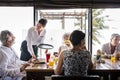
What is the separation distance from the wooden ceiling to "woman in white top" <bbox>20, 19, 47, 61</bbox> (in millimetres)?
963

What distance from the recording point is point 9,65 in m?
3.53

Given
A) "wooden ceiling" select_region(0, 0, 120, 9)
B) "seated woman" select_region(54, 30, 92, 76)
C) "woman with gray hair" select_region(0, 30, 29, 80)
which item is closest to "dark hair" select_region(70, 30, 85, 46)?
"seated woman" select_region(54, 30, 92, 76)

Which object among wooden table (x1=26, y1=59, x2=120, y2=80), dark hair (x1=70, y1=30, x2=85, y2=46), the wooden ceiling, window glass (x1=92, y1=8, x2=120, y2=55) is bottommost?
wooden table (x1=26, y1=59, x2=120, y2=80)

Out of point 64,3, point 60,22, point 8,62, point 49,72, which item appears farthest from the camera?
point 60,22

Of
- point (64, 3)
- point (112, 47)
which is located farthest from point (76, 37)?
point (64, 3)

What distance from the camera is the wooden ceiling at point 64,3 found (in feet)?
19.0

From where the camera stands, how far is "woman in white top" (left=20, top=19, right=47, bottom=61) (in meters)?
4.90

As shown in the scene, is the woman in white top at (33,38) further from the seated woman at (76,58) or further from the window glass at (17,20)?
the seated woman at (76,58)

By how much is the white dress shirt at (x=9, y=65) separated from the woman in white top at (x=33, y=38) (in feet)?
3.76

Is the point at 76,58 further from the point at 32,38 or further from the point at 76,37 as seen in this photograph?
the point at 32,38

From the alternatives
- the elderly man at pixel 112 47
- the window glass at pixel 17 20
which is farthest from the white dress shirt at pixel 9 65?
the window glass at pixel 17 20

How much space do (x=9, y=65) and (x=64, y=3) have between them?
2.74 m

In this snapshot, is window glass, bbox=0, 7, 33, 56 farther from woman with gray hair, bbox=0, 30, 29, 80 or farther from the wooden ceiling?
woman with gray hair, bbox=0, 30, 29, 80

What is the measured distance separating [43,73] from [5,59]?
0.58 m
